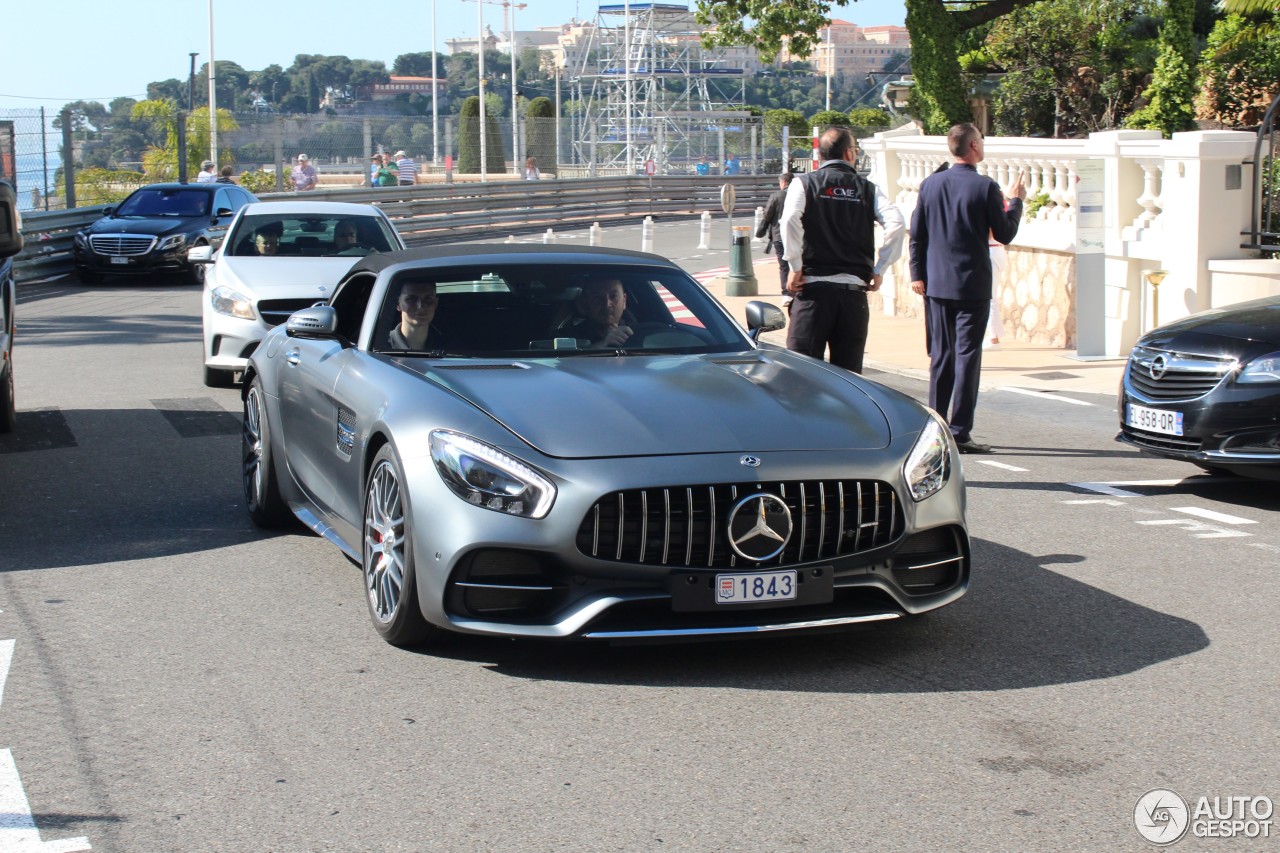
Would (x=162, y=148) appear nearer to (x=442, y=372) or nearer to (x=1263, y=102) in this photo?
(x=1263, y=102)

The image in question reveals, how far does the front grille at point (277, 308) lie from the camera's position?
12406 millimetres

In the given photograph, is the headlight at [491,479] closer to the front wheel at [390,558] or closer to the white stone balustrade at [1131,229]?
the front wheel at [390,558]

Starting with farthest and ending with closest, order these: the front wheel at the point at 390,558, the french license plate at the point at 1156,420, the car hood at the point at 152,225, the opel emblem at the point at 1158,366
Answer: the car hood at the point at 152,225
the opel emblem at the point at 1158,366
the french license plate at the point at 1156,420
the front wheel at the point at 390,558

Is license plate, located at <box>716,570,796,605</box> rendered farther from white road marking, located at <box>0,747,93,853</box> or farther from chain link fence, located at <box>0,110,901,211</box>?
chain link fence, located at <box>0,110,901,211</box>

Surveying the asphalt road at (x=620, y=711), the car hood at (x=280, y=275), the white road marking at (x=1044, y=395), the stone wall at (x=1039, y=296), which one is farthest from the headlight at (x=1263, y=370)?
the stone wall at (x=1039, y=296)

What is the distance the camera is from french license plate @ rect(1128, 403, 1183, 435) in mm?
8578

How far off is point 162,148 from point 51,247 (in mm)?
8812

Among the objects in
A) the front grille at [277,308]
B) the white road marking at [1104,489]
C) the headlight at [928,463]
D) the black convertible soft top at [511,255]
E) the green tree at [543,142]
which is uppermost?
the green tree at [543,142]

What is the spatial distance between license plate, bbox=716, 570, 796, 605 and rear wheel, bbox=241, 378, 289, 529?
3067 millimetres

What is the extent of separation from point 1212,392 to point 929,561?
3.70m

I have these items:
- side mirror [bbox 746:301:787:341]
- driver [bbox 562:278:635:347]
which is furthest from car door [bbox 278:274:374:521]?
side mirror [bbox 746:301:787:341]

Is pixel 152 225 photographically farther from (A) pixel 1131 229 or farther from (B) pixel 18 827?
(B) pixel 18 827

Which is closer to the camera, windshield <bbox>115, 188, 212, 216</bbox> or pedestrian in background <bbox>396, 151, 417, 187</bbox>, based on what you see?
windshield <bbox>115, 188, 212, 216</bbox>

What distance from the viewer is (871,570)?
523cm
